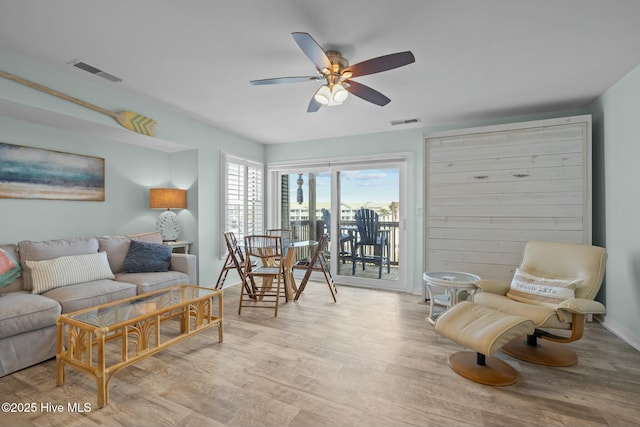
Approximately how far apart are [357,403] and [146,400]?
4.23 ft

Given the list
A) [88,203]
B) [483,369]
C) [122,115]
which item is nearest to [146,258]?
[88,203]

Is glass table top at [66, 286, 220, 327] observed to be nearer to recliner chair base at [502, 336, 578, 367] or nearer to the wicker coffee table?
the wicker coffee table

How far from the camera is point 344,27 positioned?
6.54 ft

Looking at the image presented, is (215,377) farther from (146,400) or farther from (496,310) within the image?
(496,310)

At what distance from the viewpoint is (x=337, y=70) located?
2227 millimetres

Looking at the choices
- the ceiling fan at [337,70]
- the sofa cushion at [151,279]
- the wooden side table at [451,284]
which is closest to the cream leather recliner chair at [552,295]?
the wooden side table at [451,284]

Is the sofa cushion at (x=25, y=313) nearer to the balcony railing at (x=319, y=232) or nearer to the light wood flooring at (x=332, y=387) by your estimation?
the light wood flooring at (x=332, y=387)

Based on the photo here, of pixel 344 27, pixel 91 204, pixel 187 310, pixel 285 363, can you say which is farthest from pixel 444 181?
pixel 91 204

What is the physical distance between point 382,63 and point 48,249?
333cm

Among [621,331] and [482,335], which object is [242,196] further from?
[621,331]

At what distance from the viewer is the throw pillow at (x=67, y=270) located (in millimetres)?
2537

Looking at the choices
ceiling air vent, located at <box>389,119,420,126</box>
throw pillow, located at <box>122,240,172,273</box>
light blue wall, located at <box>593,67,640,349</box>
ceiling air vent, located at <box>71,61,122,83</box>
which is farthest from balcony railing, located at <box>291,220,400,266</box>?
ceiling air vent, located at <box>71,61,122,83</box>

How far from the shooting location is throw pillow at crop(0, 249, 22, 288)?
7.99 feet

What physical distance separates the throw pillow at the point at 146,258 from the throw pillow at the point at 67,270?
0.21 meters
